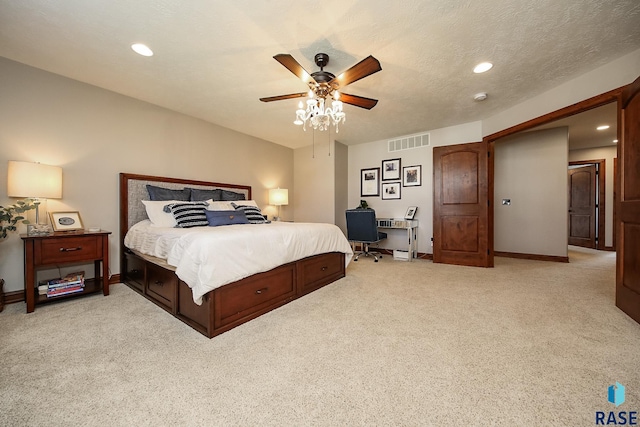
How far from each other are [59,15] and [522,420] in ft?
13.2

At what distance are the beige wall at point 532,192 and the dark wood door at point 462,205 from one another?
1.28m

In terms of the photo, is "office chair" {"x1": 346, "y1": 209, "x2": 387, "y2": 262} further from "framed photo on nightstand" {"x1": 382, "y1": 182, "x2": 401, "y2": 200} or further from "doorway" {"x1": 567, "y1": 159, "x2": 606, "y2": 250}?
"doorway" {"x1": 567, "y1": 159, "x2": 606, "y2": 250}

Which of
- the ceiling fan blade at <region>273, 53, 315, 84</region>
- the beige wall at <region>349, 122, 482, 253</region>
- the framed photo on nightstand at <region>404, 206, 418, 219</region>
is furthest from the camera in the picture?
the framed photo on nightstand at <region>404, 206, 418, 219</region>

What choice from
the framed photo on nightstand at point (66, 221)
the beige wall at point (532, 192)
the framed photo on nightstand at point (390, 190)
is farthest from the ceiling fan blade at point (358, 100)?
the beige wall at point (532, 192)

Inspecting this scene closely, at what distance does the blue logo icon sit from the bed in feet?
7.40

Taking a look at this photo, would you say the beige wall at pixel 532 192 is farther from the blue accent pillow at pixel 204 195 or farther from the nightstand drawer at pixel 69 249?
the nightstand drawer at pixel 69 249

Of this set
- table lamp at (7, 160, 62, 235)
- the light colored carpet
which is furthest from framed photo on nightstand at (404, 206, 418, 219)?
table lamp at (7, 160, 62, 235)

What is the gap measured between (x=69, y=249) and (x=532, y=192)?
715cm

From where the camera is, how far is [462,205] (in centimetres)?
431

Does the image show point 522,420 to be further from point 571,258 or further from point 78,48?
point 571,258

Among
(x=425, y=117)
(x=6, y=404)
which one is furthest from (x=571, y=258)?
(x=6, y=404)

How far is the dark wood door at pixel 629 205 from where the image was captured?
2.10m

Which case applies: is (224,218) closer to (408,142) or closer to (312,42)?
(312,42)

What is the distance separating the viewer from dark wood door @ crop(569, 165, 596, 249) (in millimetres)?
6039
